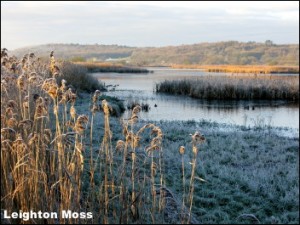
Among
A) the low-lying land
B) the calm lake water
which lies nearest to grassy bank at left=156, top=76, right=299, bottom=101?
the calm lake water

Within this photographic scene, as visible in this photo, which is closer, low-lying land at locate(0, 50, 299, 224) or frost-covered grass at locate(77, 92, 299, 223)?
low-lying land at locate(0, 50, 299, 224)

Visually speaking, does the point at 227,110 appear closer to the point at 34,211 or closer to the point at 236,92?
the point at 236,92

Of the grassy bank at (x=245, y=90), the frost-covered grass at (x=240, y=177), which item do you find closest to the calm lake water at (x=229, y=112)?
the grassy bank at (x=245, y=90)

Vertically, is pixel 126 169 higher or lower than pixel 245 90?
higher

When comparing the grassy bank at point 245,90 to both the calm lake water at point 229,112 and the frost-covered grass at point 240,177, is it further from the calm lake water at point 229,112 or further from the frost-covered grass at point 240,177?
the frost-covered grass at point 240,177

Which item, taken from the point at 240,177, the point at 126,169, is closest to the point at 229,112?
the point at 240,177

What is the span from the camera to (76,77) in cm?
1958

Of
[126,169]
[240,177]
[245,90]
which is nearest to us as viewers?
[126,169]

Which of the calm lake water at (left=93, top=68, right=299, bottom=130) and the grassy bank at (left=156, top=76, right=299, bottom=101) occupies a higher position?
the grassy bank at (left=156, top=76, right=299, bottom=101)

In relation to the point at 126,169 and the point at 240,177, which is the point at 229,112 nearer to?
the point at 240,177

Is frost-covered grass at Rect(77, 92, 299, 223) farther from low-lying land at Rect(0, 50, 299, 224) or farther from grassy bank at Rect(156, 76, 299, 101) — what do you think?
grassy bank at Rect(156, 76, 299, 101)

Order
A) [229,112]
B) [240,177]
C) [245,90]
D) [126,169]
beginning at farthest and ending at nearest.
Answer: [245,90]
[229,112]
[240,177]
[126,169]

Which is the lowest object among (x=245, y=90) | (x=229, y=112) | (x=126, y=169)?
(x=229, y=112)

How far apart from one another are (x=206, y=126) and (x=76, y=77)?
919 centimetres
